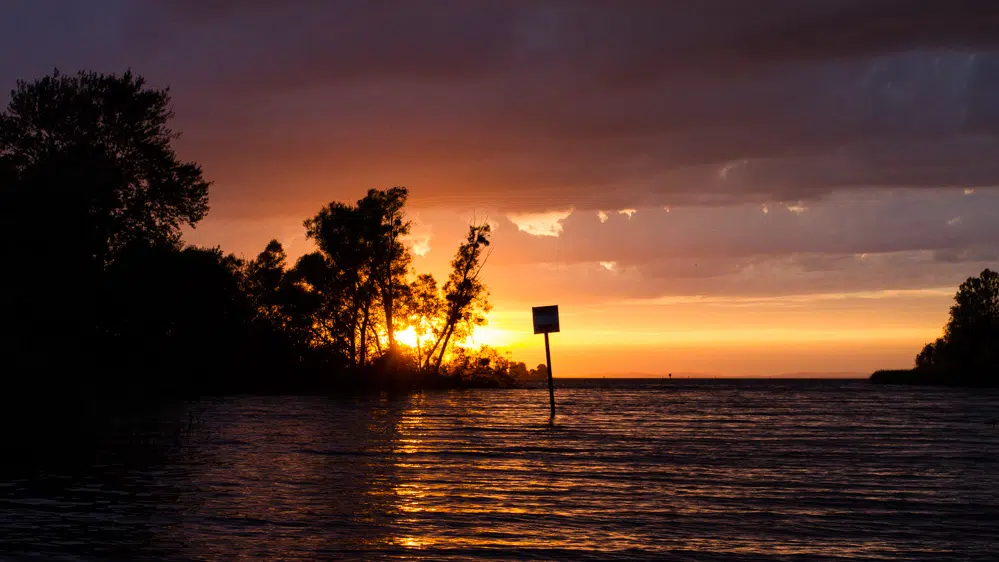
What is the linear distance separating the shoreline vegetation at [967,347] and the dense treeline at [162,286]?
3229 inches

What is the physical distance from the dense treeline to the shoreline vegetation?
269 feet

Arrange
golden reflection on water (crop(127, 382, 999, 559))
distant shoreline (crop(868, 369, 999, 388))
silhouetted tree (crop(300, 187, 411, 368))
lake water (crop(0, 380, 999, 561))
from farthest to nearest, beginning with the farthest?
distant shoreline (crop(868, 369, 999, 388)) → silhouetted tree (crop(300, 187, 411, 368)) → golden reflection on water (crop(127, 382, 999, 559)) → lake water (crop(0, 380, 999, 561))

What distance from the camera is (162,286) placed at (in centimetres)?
6388

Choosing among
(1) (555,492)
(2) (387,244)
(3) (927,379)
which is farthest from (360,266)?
(3) (927,379)

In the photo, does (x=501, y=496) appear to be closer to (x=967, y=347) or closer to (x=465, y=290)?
(x=465, y=290)

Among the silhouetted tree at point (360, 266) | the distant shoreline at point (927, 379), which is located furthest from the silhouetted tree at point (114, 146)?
the distant shoreline at point (927, 379)

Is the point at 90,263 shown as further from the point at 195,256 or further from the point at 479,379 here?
the point at 479,379

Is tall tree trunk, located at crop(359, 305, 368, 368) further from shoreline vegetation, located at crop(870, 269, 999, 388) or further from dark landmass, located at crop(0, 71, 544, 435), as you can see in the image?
shoreline vegetation, located at crop(870, 269, 999, 388)

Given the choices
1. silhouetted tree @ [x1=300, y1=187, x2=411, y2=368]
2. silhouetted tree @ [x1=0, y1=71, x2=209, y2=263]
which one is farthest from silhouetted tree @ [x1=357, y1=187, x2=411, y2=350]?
silhouetted tree @ [x1=0, y1=71, x2=209, y2=263]

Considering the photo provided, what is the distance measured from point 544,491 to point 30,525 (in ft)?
33.9

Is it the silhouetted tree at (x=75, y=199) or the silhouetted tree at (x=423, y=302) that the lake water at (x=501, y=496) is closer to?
the silhouetted tree at (x=75, y=199)

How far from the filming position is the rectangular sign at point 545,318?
169 feet

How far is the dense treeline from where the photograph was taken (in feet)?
164

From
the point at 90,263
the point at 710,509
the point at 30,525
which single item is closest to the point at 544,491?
the point at 710,509
